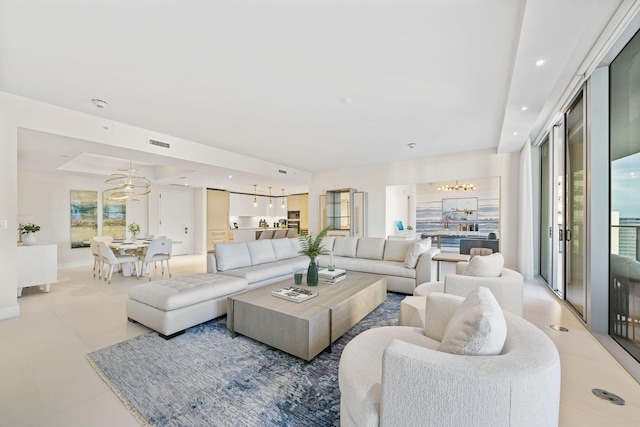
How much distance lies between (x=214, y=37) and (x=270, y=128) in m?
2.17

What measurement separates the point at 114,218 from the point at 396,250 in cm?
758

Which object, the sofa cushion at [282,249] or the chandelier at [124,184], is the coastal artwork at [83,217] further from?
the sofa cushion at [282,249]

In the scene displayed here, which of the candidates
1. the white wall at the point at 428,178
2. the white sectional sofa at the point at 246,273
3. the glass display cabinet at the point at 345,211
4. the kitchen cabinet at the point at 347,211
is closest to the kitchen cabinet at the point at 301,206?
the white wall at the point at 428,178

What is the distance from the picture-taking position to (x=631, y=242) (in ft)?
7.17

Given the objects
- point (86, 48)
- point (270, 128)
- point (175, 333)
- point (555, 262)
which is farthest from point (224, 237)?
point (555, 262)

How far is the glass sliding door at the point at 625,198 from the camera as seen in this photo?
2.13 metres

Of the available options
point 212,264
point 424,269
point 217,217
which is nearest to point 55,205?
point 217,217

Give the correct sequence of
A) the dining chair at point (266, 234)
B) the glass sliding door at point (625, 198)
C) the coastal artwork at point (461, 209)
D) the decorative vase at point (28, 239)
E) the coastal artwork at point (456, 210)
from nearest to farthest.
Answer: the glass sliding door at point (625, 198), the decorative vase at point (28, 239), the dining chair at point (266, 234), the coastal artwork at point (456, 210), the coastal artwork at point (461, 209)

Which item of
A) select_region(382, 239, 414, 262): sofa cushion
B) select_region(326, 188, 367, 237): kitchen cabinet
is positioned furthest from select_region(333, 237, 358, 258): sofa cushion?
select_region(326, 188, 367, 237): kitchen cabinet

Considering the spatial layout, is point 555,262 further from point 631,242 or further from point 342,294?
point 342,294

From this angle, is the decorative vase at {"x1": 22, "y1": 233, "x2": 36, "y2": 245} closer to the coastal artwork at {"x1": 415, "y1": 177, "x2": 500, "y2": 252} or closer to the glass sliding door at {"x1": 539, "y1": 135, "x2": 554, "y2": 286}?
the glass sliding door at {"x1": 539, "y1": 135, "x2": 554, "y2": 286}

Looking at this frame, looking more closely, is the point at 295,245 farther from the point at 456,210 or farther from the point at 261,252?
the point at 456,210

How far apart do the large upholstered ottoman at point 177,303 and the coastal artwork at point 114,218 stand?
5.47m

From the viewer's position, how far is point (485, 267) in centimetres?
270
